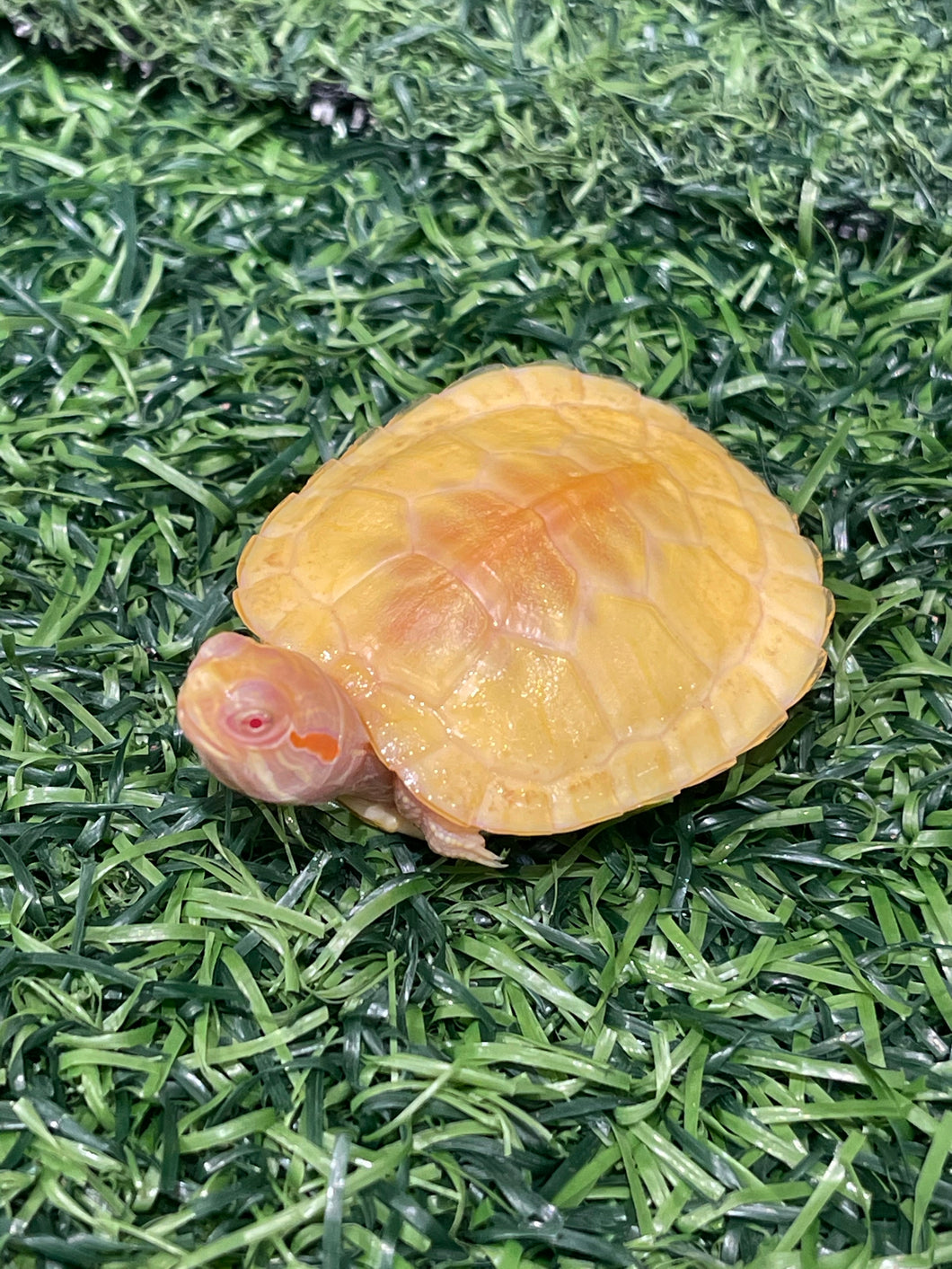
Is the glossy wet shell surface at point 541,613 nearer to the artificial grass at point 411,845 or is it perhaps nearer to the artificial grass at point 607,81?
the artificial grass at point 411,845

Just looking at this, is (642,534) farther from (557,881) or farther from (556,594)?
(557,881)

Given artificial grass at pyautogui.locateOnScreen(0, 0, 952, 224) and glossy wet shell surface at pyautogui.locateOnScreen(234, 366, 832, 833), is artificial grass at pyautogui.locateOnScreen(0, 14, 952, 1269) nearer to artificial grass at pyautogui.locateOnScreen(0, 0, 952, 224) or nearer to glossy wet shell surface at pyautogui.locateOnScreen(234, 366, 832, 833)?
artificial grass at pyautogui.locateOnScreen(0, 0, 952, 224)

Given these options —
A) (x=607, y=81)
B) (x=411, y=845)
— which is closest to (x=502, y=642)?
(x=411, y=845)

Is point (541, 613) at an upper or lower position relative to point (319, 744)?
upper

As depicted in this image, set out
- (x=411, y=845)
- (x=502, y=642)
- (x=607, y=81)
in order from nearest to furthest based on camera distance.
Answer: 1. (x=502, y=642)
2. (x=411, y=845)
3. (x=607, y=81)

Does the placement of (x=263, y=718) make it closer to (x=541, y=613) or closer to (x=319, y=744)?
(x=319, y=744)

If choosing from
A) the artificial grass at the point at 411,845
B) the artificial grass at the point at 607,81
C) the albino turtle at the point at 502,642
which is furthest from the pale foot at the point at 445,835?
the artificial grass at the point at 607,81

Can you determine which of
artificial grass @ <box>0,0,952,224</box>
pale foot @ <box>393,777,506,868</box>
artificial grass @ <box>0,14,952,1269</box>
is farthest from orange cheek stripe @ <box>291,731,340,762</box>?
artificial grass @ <box>0,0,952,224</box>
